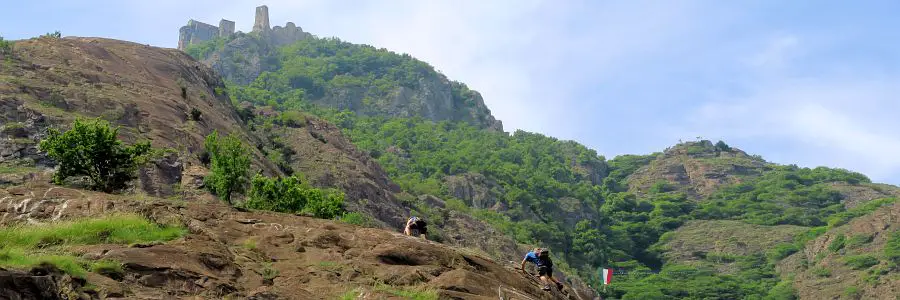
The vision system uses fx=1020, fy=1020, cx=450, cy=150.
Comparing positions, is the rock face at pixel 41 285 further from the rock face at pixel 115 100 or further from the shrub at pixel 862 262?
the shrub at pixel 862 262

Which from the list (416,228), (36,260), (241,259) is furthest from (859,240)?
(36,260)

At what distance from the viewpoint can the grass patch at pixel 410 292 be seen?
18.6m

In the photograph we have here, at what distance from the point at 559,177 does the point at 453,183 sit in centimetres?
3943

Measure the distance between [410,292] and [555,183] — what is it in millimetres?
108519

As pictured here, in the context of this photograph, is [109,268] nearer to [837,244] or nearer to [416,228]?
[416,228]

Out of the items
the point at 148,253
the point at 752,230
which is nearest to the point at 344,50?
the point at 752,230

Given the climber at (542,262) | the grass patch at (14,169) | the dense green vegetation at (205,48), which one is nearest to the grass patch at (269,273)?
the climber at (542,262)

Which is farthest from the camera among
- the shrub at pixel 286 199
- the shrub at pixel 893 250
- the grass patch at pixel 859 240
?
the grass patch at pixel 859 240

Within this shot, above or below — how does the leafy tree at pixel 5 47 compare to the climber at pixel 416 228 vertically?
above

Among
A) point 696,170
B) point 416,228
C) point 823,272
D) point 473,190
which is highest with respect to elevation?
point 696,170

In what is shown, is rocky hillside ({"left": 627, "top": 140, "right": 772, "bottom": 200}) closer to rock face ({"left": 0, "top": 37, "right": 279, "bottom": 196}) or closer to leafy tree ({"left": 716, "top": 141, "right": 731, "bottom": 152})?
leafy tree ({"left": 716, "top": 141, "right": 731, "bottom": 152})

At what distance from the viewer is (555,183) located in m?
127

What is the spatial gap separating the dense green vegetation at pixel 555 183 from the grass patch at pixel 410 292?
50.3 metres

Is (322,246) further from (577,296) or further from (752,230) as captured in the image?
(752,230)
